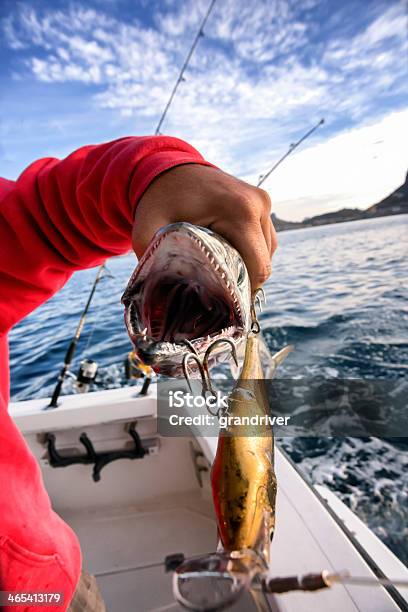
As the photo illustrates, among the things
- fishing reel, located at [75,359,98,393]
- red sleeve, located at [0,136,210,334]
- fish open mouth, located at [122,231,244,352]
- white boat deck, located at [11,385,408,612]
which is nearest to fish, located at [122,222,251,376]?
fish open mouth, located at [122,231,244,352]

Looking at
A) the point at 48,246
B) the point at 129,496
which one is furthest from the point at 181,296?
the point at 129,496

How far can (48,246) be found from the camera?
4.07 ft

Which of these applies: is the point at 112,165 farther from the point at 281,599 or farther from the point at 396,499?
the point at 396,499

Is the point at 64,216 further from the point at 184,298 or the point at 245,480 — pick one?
the point at 245,480

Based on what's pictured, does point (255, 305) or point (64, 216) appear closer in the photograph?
point (255, 305)

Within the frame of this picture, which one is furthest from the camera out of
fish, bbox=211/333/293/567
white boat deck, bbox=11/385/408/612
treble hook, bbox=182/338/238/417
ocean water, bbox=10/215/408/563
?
ocean water, bbox=10/215/408/563

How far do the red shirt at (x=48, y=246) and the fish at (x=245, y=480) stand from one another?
0.53 m

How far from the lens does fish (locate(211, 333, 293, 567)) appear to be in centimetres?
55

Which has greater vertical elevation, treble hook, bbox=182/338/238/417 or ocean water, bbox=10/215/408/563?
treble hook, bbox=182/338/238/417

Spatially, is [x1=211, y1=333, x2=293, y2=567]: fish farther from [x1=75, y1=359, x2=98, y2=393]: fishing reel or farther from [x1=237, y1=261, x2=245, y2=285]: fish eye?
[x1=75, y1=359, x2=98, y2=393]: fishing reel

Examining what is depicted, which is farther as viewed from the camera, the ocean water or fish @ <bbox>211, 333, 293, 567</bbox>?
the ocean water

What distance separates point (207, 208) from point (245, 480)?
525 millimetres

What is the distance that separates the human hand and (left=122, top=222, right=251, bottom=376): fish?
0.11 feet

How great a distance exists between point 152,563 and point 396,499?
6.18 ft
